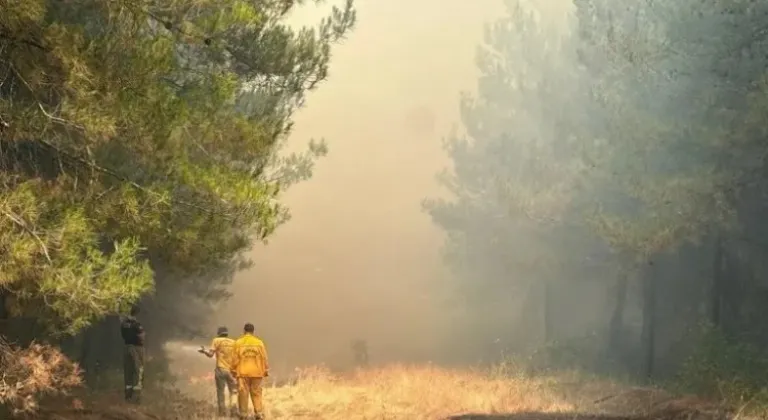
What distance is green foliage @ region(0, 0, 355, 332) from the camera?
19.9 feet

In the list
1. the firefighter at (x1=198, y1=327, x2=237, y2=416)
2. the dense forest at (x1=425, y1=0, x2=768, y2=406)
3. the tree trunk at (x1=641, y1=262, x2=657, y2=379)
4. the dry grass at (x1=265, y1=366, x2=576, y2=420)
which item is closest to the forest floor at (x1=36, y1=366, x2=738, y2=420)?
the dry grass at (x1=265, y1=366, x2=576, y2=420)

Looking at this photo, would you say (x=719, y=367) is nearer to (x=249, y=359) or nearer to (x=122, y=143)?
(x=249, y=359)

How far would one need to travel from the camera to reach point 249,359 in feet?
34.4

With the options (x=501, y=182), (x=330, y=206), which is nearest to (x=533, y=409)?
(x=501, y=182)

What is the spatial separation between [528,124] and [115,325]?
20686 mm

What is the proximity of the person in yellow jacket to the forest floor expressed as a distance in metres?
0.85

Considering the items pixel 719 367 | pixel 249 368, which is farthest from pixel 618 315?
pixel 249 368

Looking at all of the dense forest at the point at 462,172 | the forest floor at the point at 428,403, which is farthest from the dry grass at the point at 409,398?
the dense forest at the point at 462,172

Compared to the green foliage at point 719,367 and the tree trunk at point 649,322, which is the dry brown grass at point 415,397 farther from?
the tree trunk at point 649,322

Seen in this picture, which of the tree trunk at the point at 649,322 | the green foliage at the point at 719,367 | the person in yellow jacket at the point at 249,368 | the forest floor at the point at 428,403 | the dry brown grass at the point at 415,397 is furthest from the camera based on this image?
the tree trunk at the point at 649,322

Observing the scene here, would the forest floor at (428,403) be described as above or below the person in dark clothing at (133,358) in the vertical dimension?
below

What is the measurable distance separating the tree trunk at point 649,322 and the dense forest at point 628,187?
0.08 meters

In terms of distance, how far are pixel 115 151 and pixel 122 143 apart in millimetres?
1642

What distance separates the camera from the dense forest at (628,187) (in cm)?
1445
